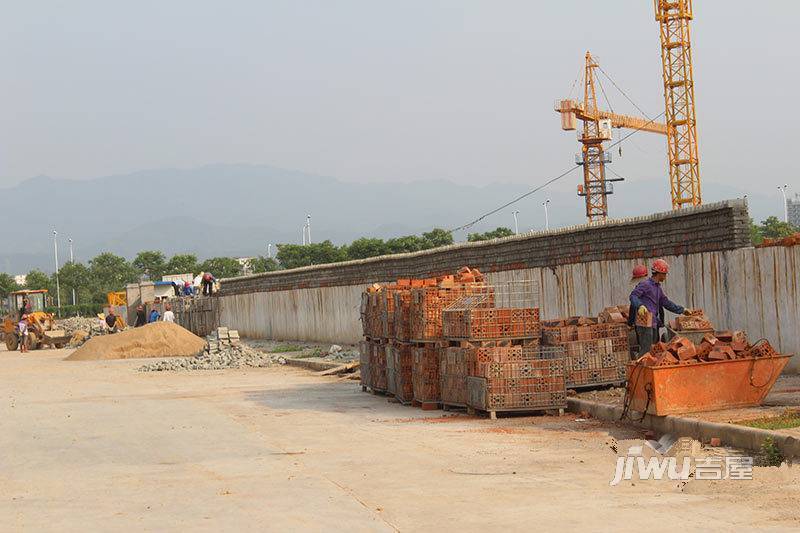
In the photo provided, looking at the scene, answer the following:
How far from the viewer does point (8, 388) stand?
86.5ft

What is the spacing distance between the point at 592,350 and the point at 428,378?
2691 mm

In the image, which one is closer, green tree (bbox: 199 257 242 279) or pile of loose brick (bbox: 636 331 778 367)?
pile of loose brick (bbox: 636 331 778 367)

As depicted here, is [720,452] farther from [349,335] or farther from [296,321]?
[296,321]

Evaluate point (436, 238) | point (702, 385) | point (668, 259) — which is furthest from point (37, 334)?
point (436, 238)

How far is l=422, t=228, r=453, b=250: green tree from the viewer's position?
Result: 113 meters

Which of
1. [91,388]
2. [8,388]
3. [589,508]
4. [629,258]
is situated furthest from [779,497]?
[8,388]

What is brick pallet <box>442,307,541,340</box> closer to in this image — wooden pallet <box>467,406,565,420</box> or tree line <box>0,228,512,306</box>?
wooden pallet <box>467,406,565,420</box>

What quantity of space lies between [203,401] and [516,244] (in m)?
8.42

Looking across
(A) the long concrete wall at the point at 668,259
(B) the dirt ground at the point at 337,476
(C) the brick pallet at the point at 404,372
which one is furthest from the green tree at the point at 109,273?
Result: (C) the brick pallet at the point at 404,372

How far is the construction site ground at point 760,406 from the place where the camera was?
40.0 ft

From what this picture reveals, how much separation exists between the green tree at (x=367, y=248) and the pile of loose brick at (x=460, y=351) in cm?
9366

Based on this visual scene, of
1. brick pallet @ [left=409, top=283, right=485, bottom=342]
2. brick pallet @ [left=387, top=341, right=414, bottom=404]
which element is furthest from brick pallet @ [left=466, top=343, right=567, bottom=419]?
brick pallet @ [left=387, top=341, right=414, bottom=404]

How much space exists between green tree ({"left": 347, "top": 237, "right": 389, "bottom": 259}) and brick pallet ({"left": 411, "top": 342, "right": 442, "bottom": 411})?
9522 cm

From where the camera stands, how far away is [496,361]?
50.8ft
